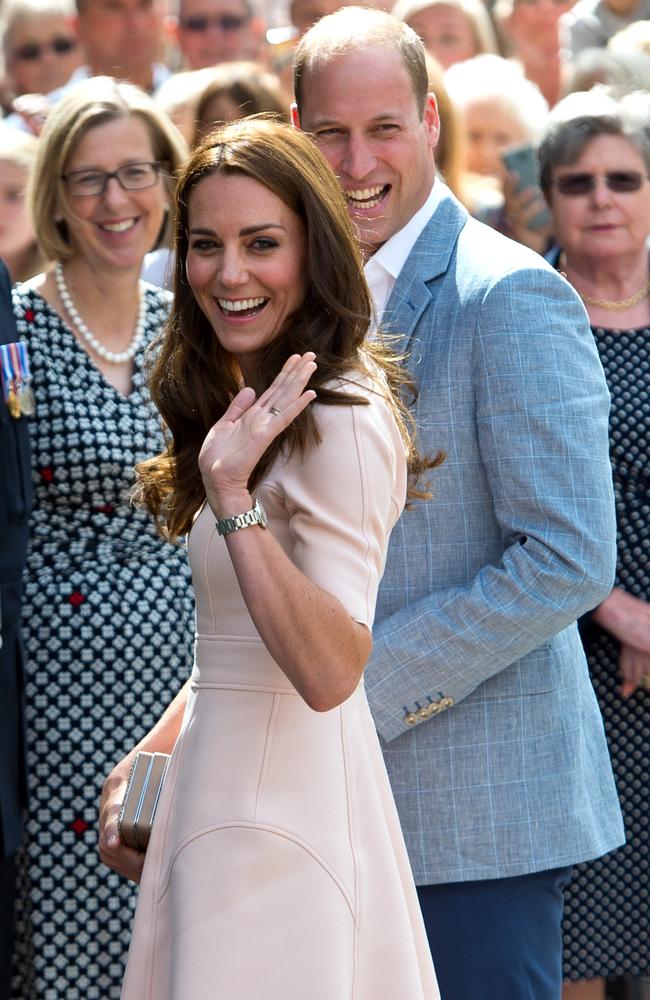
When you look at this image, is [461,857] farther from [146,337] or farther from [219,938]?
[146,337]

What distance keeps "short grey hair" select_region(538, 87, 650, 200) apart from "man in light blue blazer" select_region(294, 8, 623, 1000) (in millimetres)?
1538

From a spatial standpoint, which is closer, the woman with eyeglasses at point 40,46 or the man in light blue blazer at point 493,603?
the man in light blue blazer at point 493,603

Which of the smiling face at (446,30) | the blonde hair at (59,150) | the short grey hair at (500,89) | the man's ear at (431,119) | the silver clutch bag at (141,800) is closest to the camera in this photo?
the silver clutch bag at (141,800)

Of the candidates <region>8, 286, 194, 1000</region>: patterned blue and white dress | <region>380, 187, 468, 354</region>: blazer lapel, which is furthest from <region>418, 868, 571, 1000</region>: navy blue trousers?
<region>8, 286, 194, 1000</region>: patterned blue and white dress

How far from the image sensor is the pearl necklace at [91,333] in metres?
4.36

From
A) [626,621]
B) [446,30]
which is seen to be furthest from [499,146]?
[626,621]

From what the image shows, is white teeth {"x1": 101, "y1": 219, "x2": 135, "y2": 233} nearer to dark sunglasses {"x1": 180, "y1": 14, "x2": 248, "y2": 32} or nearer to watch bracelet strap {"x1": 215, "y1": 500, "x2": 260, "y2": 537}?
watch bracelet strap {"x1": 215, "y1": 500, "x2": 260, "y2": 537}

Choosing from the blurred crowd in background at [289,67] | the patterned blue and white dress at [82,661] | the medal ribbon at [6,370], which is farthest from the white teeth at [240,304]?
the blurred crowd in background at [289,67]

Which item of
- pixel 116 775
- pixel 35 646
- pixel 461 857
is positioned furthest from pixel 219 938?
pixel 35 646

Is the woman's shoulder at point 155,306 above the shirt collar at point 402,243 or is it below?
below

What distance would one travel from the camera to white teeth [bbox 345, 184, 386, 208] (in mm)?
3066

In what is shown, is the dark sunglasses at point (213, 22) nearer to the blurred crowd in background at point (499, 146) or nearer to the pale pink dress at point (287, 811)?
the blurred crowd in background at point (499, 146)

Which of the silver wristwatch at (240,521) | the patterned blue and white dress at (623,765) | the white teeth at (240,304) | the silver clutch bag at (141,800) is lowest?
the patterned blue and white dress at (623,765)

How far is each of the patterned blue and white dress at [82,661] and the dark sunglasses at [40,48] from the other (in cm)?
334
